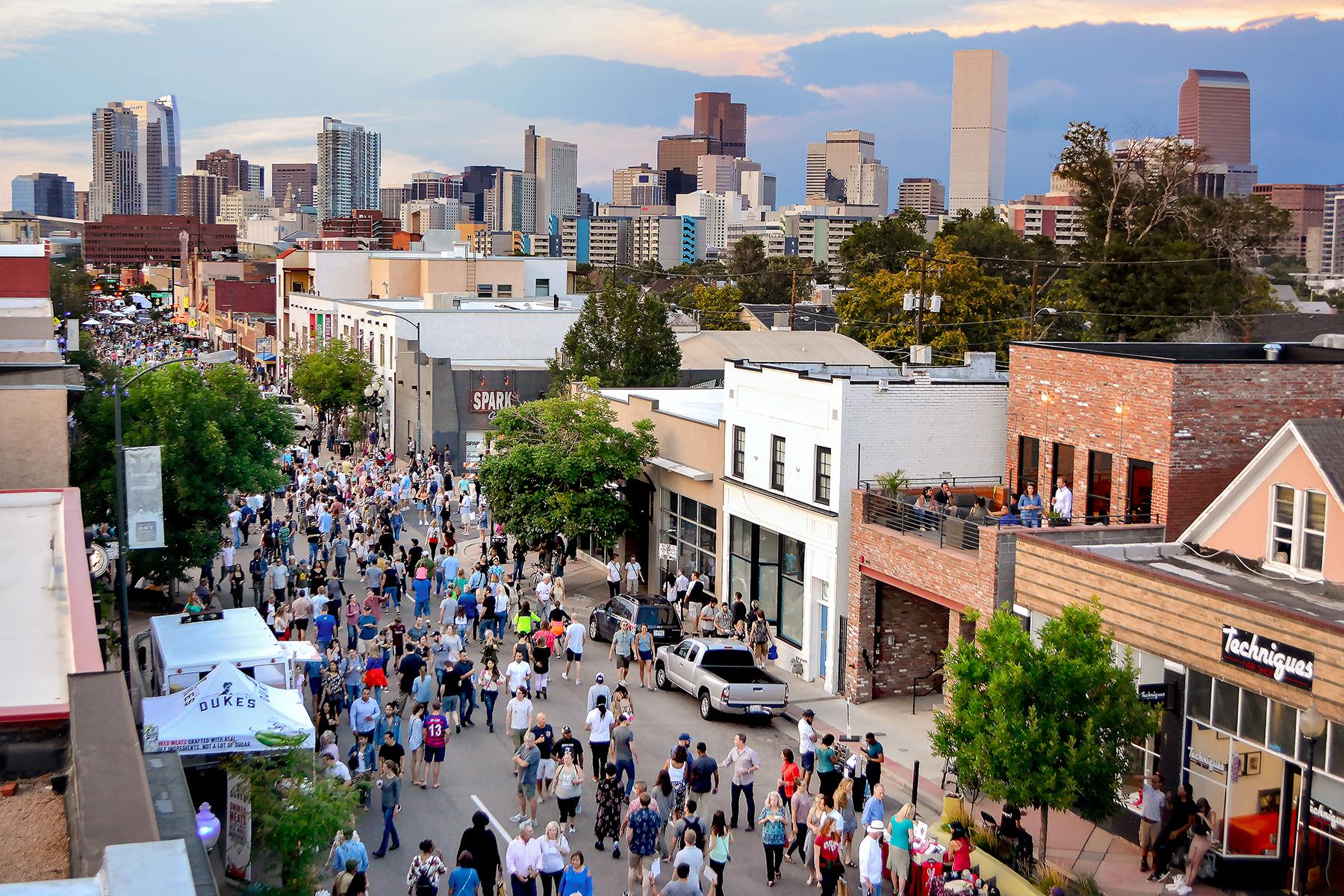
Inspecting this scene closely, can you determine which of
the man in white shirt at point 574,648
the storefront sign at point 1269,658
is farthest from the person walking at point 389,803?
the storefront sign at point 1269,658

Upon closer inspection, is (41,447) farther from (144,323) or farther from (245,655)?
(144,323)

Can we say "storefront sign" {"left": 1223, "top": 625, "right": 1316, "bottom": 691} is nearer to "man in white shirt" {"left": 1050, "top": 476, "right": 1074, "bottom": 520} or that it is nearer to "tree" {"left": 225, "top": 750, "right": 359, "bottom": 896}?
"man in white shirt" {"left": 1050, "top": 476, "right": 1074, "bottom": 520}

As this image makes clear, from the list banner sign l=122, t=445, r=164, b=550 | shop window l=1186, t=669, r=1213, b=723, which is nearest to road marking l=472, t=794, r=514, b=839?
banner sign l=122, t=445, r=164, b=550

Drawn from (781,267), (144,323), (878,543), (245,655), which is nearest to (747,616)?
(878,543)

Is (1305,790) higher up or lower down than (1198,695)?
lower down

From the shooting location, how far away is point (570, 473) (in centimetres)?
3619

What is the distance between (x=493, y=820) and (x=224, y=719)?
4478mm

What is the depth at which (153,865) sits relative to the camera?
6.69 metres

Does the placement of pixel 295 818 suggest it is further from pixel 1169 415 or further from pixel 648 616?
pixel 648 616

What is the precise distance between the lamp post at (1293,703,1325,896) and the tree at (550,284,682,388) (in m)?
39.5

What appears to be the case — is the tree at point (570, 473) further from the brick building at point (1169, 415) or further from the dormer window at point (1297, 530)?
the dormer window at point (1297, 530)

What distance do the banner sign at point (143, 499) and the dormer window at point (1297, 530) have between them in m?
18.4

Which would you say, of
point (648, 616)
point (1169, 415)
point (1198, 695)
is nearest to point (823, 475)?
point (648, 616)

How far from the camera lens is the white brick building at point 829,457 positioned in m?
29.0
